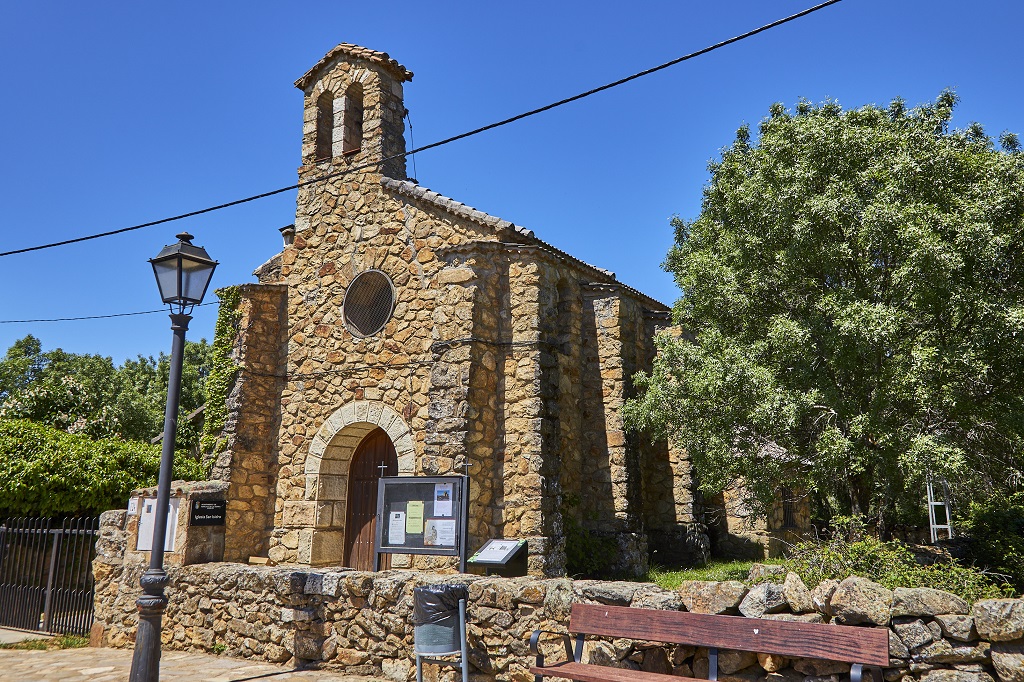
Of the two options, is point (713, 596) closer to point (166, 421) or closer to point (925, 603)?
point (925, 603)

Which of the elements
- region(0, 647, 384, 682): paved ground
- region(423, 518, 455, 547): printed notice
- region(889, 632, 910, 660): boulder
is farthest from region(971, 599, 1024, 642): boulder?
region(0, 647, 384, 682): paved ground

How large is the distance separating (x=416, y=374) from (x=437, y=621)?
508 cm

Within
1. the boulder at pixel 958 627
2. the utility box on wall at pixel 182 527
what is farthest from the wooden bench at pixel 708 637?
the utility box on wall at pixel 182 527

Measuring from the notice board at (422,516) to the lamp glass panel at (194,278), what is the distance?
3.05m

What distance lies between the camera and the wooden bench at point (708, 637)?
15.5ft

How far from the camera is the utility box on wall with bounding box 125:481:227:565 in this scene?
9.83m

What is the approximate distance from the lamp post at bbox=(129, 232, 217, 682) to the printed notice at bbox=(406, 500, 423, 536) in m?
2.59

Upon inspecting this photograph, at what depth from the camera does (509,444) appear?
1031 cm

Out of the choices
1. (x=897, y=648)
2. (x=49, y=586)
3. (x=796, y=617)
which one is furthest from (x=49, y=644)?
(x=897, y=648)

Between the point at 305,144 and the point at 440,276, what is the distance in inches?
164

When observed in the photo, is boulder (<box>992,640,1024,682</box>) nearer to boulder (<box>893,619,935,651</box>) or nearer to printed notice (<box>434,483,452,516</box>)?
boulder (<box>893,619,935,651</box>)

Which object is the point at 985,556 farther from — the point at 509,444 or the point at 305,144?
the point at 305,144

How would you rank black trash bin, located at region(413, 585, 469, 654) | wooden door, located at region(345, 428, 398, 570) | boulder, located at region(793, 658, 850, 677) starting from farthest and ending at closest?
wooden door, located at region(345, 428, 398, 570) → black trash bin, located at region(413, 585, 469, 654) → boulder, located at region(793, 658, 850, 677)

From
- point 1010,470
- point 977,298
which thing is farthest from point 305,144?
point 1010,470
